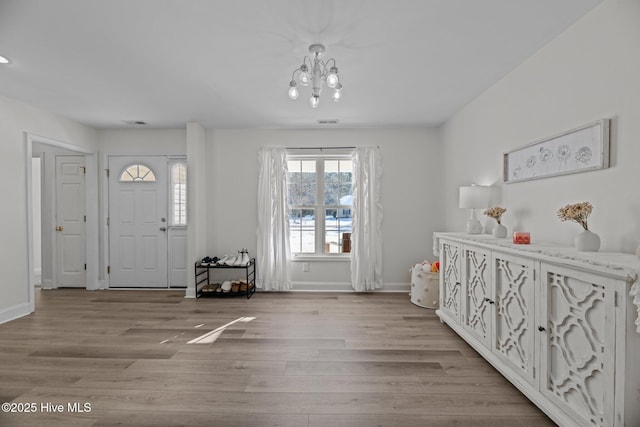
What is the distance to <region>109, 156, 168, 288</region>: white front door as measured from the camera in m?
4.82

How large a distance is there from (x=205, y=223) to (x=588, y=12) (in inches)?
188

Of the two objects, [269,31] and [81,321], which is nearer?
[269,31]

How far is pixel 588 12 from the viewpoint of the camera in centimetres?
194

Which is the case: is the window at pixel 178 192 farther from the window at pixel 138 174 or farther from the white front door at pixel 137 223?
the window at pixel 138 174

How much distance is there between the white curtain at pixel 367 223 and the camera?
461cm

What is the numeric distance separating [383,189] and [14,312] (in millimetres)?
4999

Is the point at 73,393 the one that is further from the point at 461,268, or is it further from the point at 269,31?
the point at 461,268

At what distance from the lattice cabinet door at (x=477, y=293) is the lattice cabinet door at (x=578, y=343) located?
1.89 feet

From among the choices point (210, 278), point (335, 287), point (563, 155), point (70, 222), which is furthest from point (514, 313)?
point (70, 222)

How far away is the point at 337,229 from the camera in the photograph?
488cm

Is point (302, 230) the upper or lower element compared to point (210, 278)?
upper

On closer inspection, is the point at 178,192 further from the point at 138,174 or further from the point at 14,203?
the point at 14,203

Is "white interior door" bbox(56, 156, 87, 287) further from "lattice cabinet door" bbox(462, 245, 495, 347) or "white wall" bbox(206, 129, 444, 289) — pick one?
"lattice cabinet door" bbox(462, 245, 495, 347)

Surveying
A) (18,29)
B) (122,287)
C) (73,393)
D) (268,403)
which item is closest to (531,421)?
(268,403)
